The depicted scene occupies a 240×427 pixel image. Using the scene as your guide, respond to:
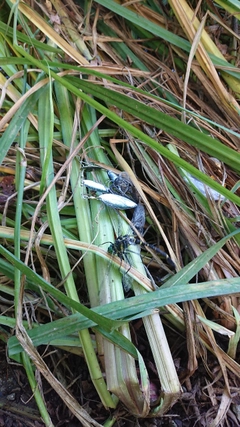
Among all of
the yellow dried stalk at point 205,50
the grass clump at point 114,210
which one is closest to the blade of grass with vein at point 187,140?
the grass clump at point 114,210

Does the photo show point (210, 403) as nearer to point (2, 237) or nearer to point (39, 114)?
point (2, 237)

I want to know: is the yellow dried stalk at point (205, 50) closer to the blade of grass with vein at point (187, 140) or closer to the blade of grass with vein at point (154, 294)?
the blade of grass with vein at point (187, 140)

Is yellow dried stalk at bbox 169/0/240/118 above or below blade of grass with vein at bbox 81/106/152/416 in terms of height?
above

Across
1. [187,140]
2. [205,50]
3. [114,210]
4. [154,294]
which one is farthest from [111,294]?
[205,50]

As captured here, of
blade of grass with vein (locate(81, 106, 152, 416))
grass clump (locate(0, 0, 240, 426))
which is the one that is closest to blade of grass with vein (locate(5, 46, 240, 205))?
grass clump (locate(0, 0, 240, 426))

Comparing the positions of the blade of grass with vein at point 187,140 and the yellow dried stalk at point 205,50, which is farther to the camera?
the yellow dried stalk at point 205,50

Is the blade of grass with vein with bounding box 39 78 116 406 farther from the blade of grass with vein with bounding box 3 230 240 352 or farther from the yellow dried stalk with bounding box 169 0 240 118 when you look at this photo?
the yellow dried stalk with bounding box 169 0 240 118

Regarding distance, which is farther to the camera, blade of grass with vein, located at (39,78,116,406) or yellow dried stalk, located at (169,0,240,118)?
yellow dried stalk, located at (169,0,240,118)

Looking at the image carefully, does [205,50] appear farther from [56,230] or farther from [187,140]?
[56,230]

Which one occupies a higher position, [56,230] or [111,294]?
[56,230]

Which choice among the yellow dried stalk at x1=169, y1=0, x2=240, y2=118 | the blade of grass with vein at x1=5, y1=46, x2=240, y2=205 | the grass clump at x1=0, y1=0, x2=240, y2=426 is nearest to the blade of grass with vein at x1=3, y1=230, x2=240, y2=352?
the grass clump at x1=0, y1=0, x2=240, y2=426

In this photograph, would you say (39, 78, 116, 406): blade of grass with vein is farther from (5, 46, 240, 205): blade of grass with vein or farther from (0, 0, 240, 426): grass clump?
(5, 46, 240, 205): blade of grass with vein
